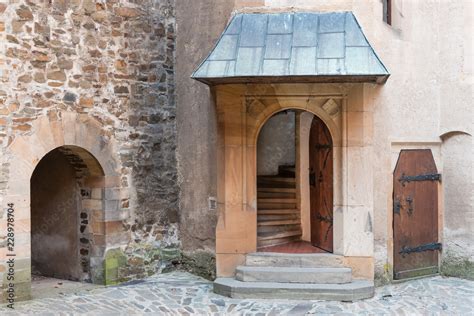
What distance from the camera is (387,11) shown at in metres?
8.14

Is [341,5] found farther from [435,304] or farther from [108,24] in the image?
[435,304]

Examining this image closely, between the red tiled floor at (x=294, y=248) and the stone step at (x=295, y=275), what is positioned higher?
the red tiled floor at (x=294, y=248)

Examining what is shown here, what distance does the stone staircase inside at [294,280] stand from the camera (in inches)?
279

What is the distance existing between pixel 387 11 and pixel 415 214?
2.83m

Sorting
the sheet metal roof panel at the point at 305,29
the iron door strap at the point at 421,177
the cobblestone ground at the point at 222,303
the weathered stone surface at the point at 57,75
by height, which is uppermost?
the sheet metal roof panel at the point at 305,29

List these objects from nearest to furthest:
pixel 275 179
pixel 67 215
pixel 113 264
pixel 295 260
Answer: pixel 295 260 < pixel 113 264 < pixel 67 215 < pixel 275 179

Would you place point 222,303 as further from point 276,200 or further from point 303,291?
point 276,200

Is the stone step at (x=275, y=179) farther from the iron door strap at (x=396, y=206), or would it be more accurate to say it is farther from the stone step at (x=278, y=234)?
the iron door strap at (x=396, y=206)

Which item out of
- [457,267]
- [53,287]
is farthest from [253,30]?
[457,267]

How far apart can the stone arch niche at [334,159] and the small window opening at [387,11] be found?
1368 millimetres

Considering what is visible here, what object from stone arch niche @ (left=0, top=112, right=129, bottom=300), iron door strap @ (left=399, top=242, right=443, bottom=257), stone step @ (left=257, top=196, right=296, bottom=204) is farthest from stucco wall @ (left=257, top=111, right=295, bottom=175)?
stone arch niche @ (left=0, top=112, right=129, bottom=300)

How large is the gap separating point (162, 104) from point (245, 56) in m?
2.29

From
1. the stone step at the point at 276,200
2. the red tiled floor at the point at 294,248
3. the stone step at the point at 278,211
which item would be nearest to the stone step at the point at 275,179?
the stone step at the point at 276,200

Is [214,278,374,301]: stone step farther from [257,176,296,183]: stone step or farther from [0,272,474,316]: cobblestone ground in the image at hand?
[257,176,296,183]: stone step
